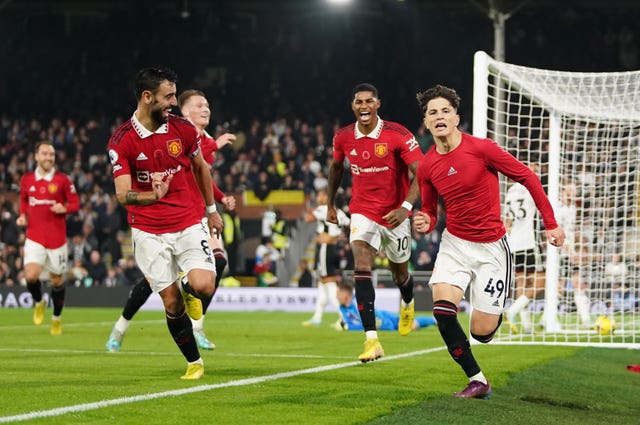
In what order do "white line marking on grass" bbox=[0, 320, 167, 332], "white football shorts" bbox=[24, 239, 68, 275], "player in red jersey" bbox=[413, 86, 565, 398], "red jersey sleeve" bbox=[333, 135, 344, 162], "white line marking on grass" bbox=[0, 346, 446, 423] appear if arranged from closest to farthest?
1. "white line marking on grass" bbox=[0, 346, 446, 423]
2. "player in red jersey" bbox=[413, 86, 565, 398]
3. "red jersey sleeve" bbox=[333, 135, 344, 162]
4. "white football shorts" bbox=[24, 239, 68, 275]
5. "white line marking on grass" bbox=[0, 320, 167, 332]

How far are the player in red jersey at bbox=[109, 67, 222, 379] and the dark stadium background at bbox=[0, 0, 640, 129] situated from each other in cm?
2546

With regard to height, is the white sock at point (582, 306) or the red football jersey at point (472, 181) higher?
the red football jersey at point (472, 181)

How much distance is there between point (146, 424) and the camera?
587cm

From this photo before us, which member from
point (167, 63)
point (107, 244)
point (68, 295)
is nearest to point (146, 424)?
point (68, 295)

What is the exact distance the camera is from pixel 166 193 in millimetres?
7996

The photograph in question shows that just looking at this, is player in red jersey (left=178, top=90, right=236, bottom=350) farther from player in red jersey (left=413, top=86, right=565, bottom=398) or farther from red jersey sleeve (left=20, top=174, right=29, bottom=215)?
red jersey sleeve (left=20, top=174, right=29, bottom=215)

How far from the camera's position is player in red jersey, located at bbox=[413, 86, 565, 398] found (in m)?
7.82

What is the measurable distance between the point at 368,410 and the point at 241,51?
3293 cm

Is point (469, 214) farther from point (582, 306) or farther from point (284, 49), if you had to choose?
point (284, 49)

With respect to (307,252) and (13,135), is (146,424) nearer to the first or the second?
(307,252)

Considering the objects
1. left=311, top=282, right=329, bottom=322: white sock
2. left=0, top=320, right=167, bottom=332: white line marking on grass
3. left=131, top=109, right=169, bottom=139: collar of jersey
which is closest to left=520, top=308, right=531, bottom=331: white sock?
left=311, top=282, right=329, bottom=322: white sock

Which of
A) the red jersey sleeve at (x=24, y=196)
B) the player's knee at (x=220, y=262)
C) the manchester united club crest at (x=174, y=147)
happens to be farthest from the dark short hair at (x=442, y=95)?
the red jersey sleeve at (x=24, y=196)

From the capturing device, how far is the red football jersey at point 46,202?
15297mm

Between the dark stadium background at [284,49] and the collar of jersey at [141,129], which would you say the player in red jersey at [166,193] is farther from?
the dark stadium background at [284,49]
